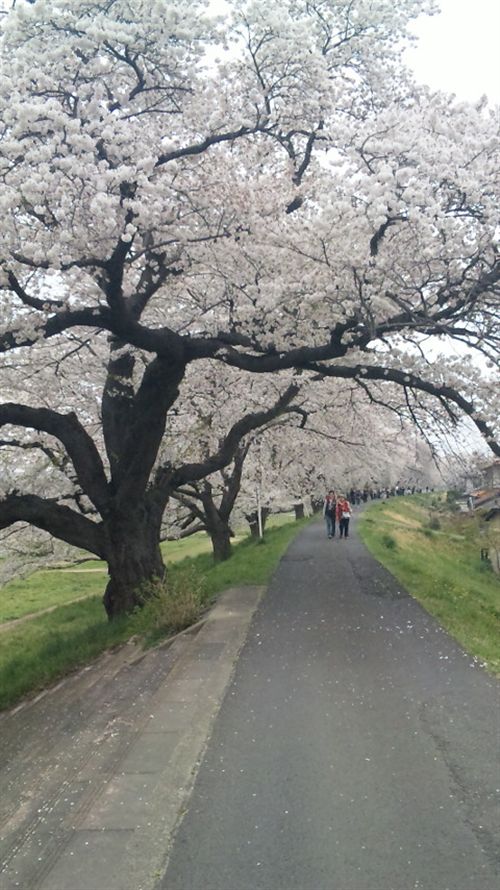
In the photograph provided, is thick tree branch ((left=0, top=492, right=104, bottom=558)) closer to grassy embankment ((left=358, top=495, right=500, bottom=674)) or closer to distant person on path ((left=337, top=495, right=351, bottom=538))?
grassy embankment ((left=358, top=495, right=500, bottom=674))

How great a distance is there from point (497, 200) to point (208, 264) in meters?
4.61

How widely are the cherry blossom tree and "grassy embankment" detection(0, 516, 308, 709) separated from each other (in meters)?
1.15

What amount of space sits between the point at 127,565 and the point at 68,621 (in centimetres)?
951

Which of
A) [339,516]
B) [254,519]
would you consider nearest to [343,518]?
[339,516]

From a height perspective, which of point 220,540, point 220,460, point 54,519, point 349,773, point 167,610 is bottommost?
point 349,773

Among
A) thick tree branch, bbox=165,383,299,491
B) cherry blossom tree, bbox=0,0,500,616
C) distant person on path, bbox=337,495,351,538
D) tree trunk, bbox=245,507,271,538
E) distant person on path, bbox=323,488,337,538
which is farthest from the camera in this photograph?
tree trunk, bbox=245,507,271,538

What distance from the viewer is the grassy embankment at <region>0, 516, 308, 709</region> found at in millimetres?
12211

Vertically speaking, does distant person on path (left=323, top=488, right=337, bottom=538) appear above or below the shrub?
above

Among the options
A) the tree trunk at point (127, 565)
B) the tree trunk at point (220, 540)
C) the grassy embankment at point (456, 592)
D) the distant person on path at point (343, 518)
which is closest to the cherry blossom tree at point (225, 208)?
the tree trunk at point (127, 565)

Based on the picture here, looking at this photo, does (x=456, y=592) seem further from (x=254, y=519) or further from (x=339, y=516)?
(x=254, y=519)

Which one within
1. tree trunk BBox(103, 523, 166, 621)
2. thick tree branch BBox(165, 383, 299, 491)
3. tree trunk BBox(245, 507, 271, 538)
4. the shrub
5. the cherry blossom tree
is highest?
the cherry blossom tree

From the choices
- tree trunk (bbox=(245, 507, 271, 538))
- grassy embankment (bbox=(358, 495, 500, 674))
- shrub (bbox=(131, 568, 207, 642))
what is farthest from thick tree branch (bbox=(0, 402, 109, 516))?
tree trunk (bbox=(245, 507, 271, 538))

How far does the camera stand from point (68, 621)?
22438 mm

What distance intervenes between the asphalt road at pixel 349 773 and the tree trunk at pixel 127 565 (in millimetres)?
4134
